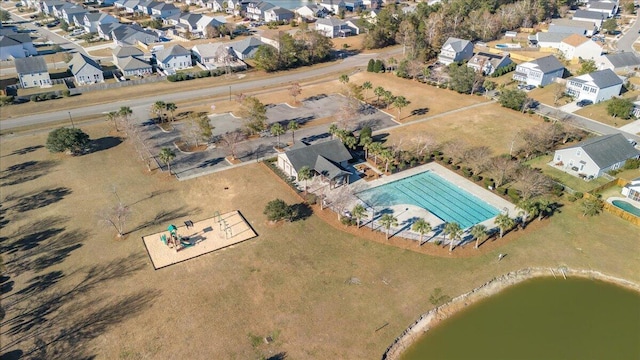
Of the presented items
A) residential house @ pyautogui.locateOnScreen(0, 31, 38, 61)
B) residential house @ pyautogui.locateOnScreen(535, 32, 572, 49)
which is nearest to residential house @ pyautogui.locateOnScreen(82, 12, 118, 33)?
residential house @ pyautogui.locateOnScreen(0, 31, 38, 61)

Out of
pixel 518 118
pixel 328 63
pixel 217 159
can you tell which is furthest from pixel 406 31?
pixel 217 159

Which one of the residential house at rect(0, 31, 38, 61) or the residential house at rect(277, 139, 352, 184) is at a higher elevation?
the residential house at rect(0, 31, 38, 61)

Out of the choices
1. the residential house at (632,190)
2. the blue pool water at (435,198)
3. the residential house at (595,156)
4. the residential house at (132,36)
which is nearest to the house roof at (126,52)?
the residential house at (132,36)

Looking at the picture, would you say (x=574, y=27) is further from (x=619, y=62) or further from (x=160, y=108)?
(x=160, y=108)

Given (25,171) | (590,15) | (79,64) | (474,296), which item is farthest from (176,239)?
(590,15)

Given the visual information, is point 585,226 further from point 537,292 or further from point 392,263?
point 392,263

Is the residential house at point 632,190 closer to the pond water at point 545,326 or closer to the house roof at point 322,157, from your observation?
the pond water at point 545,326

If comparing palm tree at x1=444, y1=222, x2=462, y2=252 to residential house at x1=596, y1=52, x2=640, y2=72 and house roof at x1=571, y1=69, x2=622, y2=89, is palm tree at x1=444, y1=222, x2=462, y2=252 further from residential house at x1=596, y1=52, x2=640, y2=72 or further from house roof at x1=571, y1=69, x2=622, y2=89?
residential house at x1=596, y1=52, x2=640, y2=72
